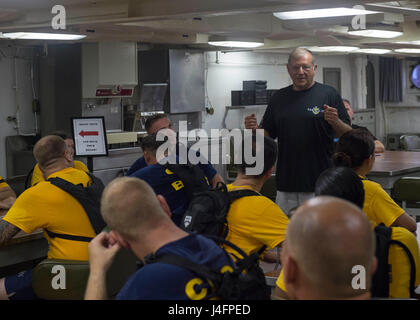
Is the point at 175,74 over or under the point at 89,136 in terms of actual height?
over

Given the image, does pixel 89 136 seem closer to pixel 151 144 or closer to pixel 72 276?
pixel 151 144

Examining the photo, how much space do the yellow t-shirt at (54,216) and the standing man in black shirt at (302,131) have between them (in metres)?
1.42

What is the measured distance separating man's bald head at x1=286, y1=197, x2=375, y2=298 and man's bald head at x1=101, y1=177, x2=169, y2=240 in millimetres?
713

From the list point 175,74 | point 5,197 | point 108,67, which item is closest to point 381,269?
point 5,197

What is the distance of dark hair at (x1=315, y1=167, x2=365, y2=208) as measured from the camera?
9.11 ft

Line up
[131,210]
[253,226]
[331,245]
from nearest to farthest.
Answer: [331,245], [131,210], [253,226]

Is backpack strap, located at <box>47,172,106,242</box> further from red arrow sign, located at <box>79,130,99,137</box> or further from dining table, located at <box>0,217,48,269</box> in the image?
red arrow sign, located at <box>79,130,99,137</box>

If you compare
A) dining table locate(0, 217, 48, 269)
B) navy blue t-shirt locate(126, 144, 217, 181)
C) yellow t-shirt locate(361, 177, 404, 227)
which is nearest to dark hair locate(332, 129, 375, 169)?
yellow t-shirt locate(361, 177, 404, 227)

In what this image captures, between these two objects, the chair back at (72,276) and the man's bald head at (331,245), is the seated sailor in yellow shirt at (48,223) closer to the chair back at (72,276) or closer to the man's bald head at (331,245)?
the chair back at (72,276)

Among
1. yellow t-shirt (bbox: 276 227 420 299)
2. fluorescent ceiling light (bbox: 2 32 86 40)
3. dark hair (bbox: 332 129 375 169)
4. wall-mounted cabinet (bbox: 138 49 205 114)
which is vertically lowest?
yellow t-shirt (bbox: 276 227 420 299)

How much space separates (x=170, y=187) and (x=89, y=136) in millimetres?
4404

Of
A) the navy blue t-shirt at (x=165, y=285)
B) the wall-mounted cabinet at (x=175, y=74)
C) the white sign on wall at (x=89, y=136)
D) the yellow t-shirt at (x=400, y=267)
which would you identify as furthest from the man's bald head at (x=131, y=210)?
the wall-mounted cabinet at (x=175, y=74)

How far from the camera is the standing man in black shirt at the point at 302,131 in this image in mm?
4383

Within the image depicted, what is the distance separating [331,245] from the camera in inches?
61.2
